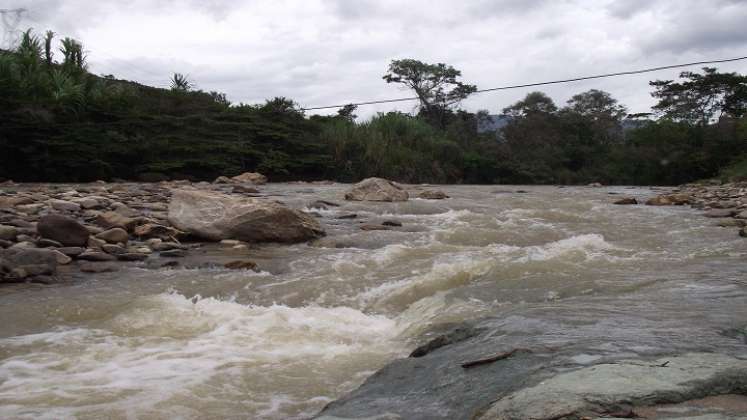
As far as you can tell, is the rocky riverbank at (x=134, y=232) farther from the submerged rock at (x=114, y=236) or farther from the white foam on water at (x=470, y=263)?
the white foam on water at (x=470, y=263)

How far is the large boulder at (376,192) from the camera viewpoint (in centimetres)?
1230

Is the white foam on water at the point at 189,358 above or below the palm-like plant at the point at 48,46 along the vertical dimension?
below

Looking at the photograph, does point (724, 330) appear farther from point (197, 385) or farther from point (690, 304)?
point (197, 385)

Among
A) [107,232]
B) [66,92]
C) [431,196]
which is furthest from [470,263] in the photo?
[66,92]

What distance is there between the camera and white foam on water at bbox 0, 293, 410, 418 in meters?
2.69

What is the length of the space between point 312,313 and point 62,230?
3.50 meters

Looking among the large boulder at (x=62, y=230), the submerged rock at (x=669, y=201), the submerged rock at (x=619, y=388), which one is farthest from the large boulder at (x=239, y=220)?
the submerged rock at (x=669, y=201)

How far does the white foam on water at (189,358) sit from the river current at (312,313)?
12 mm

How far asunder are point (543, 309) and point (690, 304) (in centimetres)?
87

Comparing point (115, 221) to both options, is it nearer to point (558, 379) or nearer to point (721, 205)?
point (558, 379)

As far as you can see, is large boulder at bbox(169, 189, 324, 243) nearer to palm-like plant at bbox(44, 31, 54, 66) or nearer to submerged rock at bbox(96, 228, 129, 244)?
submerged rock at bbox(96, 228, 129, 244)

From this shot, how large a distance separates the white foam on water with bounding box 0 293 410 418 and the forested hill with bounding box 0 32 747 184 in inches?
621

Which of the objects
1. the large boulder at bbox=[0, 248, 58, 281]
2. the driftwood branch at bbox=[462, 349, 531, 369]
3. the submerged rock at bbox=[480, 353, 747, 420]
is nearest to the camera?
the submerged rock at bbox=[480, 353, 747, 420]

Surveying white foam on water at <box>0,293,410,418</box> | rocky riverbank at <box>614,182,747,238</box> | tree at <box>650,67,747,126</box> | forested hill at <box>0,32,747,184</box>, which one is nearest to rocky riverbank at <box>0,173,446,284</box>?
white foam on water at <box>0,293,410,418</box>
